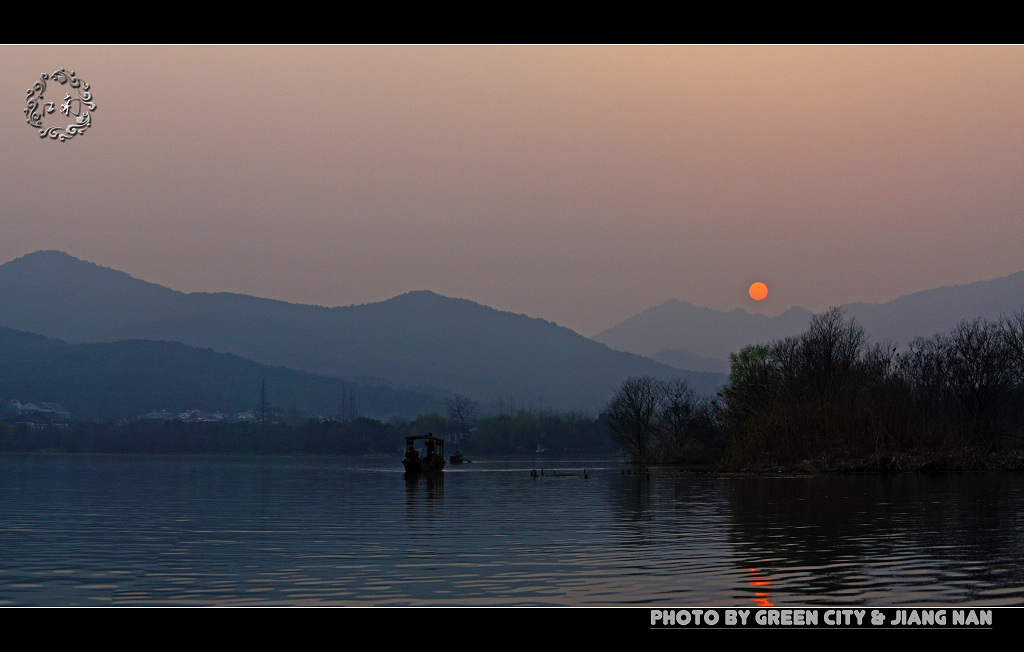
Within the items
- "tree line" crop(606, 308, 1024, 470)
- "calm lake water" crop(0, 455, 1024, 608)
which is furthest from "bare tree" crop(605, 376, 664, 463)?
"calm lake water" crop(0, 455, 1024, 608)

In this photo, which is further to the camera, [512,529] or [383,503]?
[383,503]

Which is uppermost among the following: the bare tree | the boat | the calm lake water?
the bare tree

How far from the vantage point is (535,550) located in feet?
96.6

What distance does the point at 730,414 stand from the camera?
300 feet

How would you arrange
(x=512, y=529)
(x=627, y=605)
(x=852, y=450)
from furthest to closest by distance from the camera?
(x=852, y=450), (x=512, y=529), (x=627, y=605)

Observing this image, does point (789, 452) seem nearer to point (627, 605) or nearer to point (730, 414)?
point (730, 414)

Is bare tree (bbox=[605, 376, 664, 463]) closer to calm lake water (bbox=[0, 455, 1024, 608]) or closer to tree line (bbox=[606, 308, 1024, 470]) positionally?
tree line (bbox=[606, 308, 1024, 470])

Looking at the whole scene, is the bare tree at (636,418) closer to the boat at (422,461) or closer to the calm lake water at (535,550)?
the boat at (422,461)

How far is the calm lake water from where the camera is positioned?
70.3 feet

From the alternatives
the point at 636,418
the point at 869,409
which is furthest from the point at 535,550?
the point at 636,418

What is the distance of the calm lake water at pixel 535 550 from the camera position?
70.3 feet

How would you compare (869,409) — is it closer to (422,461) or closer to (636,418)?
(422,461)
